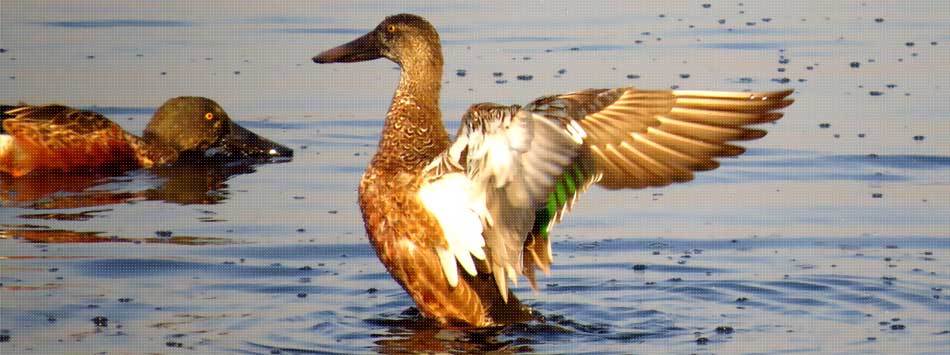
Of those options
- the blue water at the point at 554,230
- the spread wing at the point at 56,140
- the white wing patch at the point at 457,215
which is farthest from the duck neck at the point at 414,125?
the spread wing at the point at 56,140

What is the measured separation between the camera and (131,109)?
452 inches

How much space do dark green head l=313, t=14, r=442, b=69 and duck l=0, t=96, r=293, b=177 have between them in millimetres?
2799

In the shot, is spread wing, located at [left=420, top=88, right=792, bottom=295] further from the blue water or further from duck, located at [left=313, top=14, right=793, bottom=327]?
the blue water

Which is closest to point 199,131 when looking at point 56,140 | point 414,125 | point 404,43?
point 56,140

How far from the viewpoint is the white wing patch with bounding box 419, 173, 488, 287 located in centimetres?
627

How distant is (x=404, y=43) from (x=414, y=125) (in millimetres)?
540

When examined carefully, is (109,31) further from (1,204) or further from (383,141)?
(383,141)

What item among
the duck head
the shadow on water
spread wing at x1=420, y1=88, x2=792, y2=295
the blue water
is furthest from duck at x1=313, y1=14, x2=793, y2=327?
the duck head

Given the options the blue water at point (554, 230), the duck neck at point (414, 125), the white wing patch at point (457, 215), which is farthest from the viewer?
the blue water at point (554, 230)

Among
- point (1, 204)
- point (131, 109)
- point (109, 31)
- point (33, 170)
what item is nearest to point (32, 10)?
point (109, 31)

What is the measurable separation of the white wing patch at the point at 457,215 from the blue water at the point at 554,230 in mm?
365

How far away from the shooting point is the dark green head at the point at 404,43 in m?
7.16

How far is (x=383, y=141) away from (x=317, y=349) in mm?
898

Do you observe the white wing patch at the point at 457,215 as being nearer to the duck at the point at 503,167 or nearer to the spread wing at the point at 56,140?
the duck at the point at 503,167
